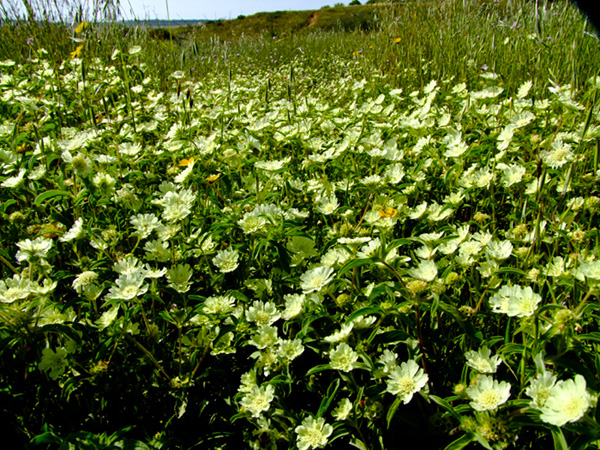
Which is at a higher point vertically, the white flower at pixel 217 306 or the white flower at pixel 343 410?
the white flower at pixel 217 306

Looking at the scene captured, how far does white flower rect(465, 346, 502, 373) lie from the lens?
1.19m

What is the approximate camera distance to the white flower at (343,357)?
1.23 metres

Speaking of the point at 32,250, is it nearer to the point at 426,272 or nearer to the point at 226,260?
the point at 226,260

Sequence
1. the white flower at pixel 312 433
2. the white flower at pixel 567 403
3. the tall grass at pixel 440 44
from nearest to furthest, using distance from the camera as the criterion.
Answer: the white flower at pixel 567 403, the white flower at pixel 312 433, the tall grass at pixel 440 44

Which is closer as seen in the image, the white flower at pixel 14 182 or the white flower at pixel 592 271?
the white flower at pixel 592 271

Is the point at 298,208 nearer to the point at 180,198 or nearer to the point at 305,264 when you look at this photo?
the point at 305,264

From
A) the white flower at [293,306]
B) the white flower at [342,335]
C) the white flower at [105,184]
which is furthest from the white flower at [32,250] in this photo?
the white flower at [342,335]

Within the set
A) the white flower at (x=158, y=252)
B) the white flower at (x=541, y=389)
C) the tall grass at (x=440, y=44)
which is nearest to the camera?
the white flower at (x=541, y=389)

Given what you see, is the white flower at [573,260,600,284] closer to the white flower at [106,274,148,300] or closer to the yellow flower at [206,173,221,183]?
the white flower at [106,274,148,300]

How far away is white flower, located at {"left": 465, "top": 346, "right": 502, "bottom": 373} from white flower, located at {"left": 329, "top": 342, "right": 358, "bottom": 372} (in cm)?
32

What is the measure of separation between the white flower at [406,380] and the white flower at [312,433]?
20 centimetres

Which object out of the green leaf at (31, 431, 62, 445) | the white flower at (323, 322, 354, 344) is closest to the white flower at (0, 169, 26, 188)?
the green leaf at (31, 431, 62, 445)

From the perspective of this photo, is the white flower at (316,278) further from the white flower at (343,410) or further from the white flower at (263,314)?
the white flower at (343,410)

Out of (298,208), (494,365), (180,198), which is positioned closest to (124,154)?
(180,198)
